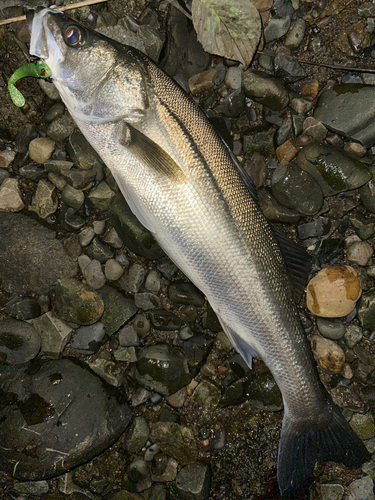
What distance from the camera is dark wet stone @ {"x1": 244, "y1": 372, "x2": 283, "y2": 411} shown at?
9.58 ft

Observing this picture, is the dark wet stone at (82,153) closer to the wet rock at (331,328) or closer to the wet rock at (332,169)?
the wet rock at (332,169)

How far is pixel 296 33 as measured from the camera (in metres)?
2.91

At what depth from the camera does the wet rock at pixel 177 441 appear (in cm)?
295

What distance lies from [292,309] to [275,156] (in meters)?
1.43

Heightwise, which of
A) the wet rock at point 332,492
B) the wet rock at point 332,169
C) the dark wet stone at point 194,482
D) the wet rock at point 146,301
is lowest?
the dark wet stone at point 194,482

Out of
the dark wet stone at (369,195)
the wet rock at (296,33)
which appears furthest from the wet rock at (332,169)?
the wet rock at (296,33)

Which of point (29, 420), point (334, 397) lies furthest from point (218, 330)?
point (29, 420)

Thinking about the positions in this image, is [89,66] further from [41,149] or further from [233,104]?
A: [233,104]

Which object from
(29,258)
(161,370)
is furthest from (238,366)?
(29,258)

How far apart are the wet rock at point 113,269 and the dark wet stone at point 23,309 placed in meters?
0.71

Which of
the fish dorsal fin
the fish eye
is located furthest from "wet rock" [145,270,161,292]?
the fish eye

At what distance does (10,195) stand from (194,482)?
3.08 m

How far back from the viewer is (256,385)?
2.95 m

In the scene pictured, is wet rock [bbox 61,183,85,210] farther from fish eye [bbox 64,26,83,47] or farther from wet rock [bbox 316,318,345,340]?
wet rock [bbox 316,318,345,340]
